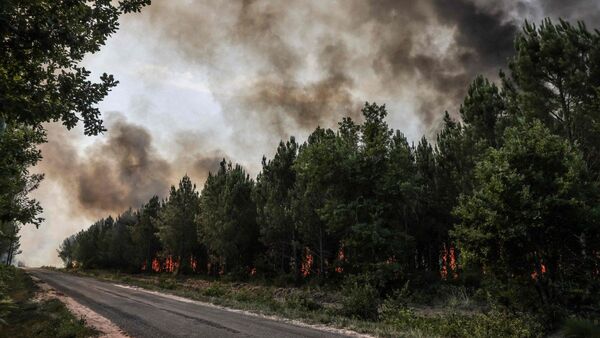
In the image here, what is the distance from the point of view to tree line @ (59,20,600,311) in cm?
1694

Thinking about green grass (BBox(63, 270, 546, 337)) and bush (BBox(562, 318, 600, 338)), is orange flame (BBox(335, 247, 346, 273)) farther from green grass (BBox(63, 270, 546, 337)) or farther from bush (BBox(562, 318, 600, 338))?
bush (BBox(562, 318, 600, 338))

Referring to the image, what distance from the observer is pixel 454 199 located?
38125 millimetres

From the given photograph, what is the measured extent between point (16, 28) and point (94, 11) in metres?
1.41

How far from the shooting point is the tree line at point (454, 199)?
1694cm

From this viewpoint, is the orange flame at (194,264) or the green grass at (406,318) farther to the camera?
the orange flame at (194,264)

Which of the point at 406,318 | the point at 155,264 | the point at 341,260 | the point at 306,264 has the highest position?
the point at 341,260

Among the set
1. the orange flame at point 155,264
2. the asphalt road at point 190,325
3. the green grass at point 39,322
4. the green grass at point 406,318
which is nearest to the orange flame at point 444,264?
the green grass at point 406,318

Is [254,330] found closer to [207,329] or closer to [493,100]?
[207,329]

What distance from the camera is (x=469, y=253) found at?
17.9 m

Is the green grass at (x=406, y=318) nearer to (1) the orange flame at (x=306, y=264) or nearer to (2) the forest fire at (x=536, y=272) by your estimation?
(2) the forest fire at (x=536, y=272)

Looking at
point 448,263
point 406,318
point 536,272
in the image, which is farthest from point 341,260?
point 536,272

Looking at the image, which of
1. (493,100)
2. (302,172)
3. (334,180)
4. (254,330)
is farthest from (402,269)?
(254,330)

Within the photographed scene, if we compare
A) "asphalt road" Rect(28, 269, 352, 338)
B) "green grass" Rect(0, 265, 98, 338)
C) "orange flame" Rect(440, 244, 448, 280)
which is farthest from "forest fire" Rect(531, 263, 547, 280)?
"orange flame" Rect(440, 244, 448, 280)

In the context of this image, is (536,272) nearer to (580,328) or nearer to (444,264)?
(580,328)
